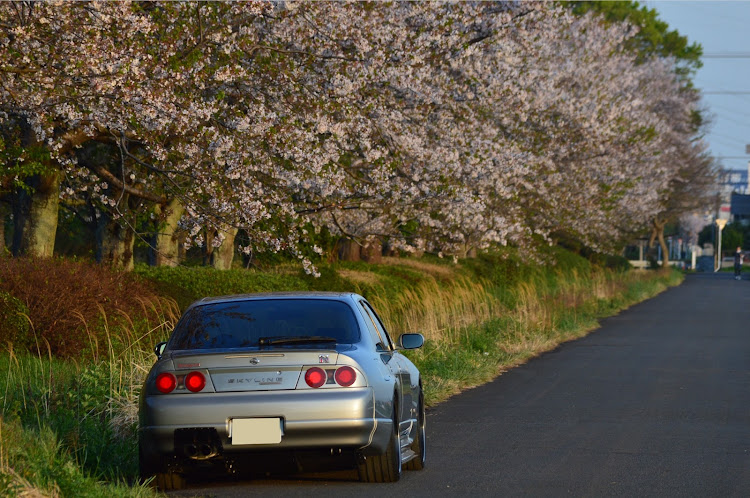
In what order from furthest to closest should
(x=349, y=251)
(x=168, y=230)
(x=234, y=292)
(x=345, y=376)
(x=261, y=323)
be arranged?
(x=349, y=251), (x=168, y=230), (x=234, y=292), (x=261, y=323), (x=345, y=376)

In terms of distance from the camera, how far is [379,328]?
9914 millimetres

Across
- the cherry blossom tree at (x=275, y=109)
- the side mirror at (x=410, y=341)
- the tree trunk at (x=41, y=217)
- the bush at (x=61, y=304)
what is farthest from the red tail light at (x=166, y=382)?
the tree trunk at (x=41, y=217)

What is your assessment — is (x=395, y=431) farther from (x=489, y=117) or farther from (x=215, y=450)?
(x=489, y=117)

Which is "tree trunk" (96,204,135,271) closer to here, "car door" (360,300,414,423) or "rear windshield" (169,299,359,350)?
"car door" (360,300,414,423)

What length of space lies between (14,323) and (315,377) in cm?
763

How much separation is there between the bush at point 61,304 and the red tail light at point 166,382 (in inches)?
245

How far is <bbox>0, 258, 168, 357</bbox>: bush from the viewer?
14.3 metres

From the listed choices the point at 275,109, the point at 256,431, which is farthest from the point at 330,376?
the point at 275,109

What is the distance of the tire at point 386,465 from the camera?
814 cm

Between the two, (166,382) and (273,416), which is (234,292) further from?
(273,416)

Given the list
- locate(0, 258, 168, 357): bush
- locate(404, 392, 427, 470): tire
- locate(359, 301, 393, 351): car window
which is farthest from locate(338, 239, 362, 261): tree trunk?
locate(404, 392, 427, 470): tire

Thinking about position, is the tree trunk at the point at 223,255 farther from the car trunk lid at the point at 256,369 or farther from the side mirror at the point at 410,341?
the car trunk lid at the point at 256,369

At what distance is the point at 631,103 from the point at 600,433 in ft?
73.7

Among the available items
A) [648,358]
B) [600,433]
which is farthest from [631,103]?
[600,433]
